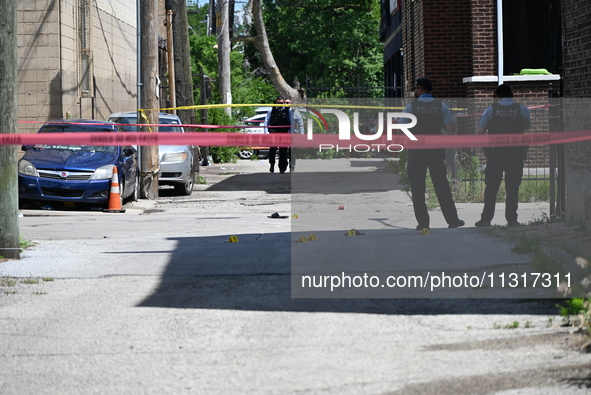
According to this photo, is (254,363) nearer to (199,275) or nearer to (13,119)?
(199,275)

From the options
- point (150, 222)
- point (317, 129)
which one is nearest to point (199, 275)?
point (150, 222)

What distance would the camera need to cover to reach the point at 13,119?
9.59 meters

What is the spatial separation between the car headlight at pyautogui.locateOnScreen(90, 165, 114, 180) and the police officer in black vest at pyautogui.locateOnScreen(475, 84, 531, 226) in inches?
273

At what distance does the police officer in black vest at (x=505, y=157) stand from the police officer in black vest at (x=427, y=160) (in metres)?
0.52

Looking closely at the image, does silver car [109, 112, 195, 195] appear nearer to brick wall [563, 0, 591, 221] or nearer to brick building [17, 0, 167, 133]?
brick building [17, 0, 167, 133]

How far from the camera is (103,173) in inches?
630

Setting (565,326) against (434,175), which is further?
(434,175)

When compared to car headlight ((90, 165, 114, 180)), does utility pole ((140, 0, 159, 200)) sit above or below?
above

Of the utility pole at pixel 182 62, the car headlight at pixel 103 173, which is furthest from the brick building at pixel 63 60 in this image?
the car headlight at pixel 103 173

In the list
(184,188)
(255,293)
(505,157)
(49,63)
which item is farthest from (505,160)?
(49,63)

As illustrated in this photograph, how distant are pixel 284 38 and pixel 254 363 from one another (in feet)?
181

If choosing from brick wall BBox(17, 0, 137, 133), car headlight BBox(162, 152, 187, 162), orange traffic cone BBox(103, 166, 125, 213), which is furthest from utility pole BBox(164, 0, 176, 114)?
orange traffic cone BBox(103, 166, 125, 213)

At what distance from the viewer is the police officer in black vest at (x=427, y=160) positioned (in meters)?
10.9

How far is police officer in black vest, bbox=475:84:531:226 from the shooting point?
38.1ft
